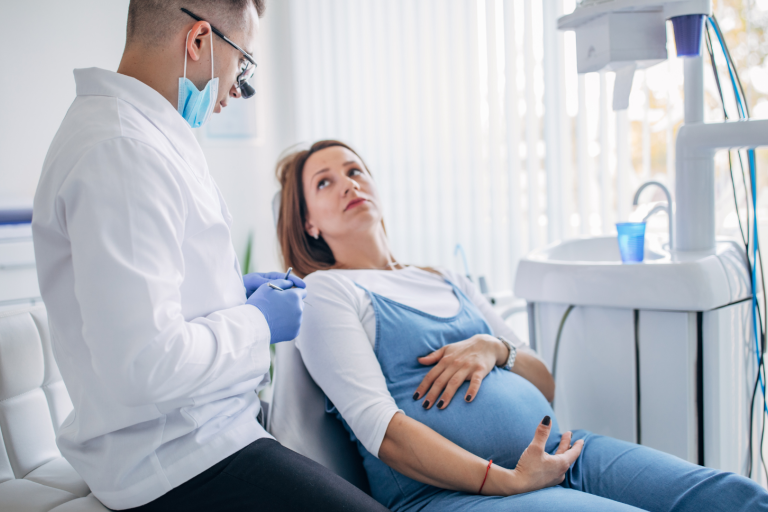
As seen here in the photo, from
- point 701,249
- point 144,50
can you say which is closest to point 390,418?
point 144,50

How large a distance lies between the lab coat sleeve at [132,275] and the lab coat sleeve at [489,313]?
0.90 m

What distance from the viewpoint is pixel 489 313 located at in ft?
5.05

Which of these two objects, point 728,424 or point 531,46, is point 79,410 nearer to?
point 728,424

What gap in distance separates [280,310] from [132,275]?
0.29 m

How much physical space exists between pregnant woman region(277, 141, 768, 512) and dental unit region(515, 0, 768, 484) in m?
0.16

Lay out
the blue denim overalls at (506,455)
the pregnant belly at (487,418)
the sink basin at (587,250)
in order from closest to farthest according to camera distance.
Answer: the blue denim overalls at (506,455)
the pregnant belly at (487,418)
the sink basin at (587,250)

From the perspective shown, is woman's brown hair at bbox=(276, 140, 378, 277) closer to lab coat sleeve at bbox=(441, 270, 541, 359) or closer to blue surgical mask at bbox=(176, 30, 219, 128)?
lab coat sleeve at bbox=(441, 270, 541, 359)

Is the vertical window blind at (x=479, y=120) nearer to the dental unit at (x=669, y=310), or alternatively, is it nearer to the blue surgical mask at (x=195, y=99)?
the dental unit at (x=669, y=310)

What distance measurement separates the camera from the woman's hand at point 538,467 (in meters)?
1.00

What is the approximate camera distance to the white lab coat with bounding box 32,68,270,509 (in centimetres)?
69

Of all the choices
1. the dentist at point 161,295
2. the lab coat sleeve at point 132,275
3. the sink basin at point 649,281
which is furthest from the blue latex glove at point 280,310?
the sink basin at point 649,281

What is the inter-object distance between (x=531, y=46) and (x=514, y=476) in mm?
1893

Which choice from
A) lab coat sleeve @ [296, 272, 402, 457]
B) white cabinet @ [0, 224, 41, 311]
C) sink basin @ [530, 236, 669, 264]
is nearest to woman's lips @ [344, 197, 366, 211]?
lab coat sleeve @ [296, 272, 402, 457]

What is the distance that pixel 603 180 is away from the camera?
2.29 meters
